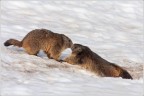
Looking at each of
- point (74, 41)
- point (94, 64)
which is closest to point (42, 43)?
point (94, 64)

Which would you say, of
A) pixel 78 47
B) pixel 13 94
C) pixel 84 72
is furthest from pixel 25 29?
pixel 13 94

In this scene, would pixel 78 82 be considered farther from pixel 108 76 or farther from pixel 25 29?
pixel 25 29

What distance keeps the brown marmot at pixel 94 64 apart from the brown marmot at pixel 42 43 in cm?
30

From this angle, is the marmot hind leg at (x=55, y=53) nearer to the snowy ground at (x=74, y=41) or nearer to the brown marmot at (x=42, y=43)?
the brown marmot at (x=42, y=43)

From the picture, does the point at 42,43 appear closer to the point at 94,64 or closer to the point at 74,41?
the point at 94,64

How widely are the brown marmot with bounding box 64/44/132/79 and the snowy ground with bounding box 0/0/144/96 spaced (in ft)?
0.80

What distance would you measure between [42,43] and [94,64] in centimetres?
105

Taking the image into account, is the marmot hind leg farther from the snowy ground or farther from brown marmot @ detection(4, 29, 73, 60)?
the snowy ground

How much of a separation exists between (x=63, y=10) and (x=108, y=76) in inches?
281

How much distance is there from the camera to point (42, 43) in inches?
384

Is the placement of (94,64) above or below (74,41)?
below

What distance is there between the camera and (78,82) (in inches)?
320

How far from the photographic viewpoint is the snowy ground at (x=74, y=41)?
761cm

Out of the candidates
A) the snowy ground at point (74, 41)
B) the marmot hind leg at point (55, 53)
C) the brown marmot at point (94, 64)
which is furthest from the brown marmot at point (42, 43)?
the brown marmot at point (94, 64)
